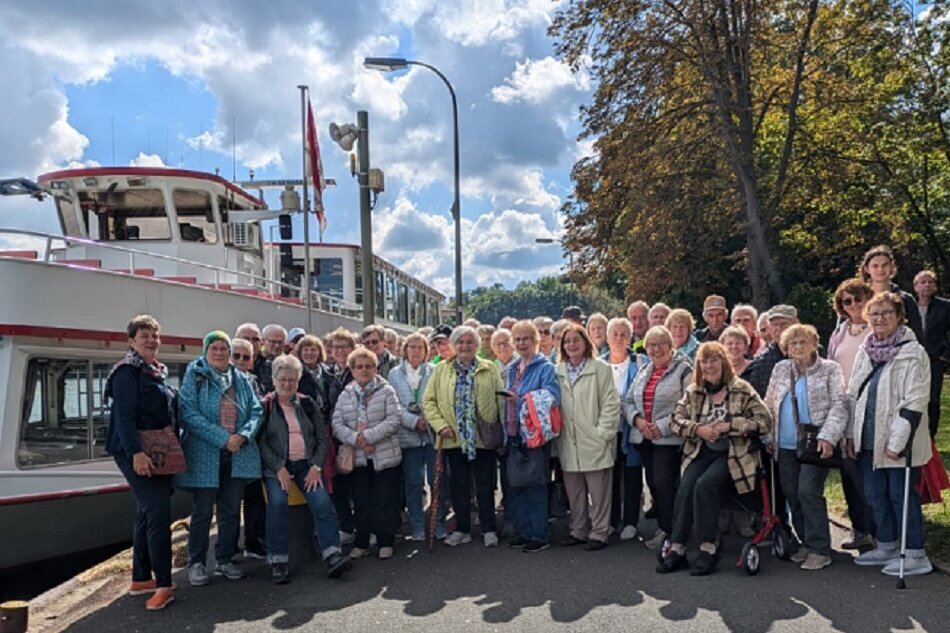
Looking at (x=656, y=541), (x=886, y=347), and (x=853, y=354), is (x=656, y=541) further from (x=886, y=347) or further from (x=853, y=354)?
(x=886, y=347)

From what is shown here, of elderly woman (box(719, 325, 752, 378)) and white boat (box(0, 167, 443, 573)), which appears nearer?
elderly woman (box(719, 325, 752, 378))

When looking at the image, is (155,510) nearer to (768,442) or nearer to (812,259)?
(768,442)

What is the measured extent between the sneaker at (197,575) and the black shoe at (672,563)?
3.46 meters

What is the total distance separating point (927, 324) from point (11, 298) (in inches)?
331

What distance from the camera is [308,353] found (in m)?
7.70

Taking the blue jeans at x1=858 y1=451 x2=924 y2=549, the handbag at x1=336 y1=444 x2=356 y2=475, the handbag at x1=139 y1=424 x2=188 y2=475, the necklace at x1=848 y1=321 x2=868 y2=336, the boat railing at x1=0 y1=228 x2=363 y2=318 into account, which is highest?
the boat railing at x1=0 y1=228 x2=363 y2=318

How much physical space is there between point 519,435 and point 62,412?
15.8 ft

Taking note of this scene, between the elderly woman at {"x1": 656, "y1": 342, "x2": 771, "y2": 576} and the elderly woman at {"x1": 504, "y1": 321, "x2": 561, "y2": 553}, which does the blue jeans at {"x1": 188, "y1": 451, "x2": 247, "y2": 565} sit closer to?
the elderly woman at {"x1": 504, "y1": 321, "x2": 561, "y2": 553}

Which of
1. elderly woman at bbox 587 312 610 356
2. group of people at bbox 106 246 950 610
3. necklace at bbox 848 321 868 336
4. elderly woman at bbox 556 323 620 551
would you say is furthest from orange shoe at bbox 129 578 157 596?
necklace at bbox 848 321 868 336

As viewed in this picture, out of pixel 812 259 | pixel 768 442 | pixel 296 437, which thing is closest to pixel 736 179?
pixel 812 259

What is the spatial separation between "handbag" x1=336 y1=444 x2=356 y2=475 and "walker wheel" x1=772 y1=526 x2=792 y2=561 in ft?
11.2

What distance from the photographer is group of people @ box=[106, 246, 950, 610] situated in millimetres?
6176

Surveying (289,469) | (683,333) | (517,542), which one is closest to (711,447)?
(683,333)

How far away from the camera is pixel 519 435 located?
736 centimetres
